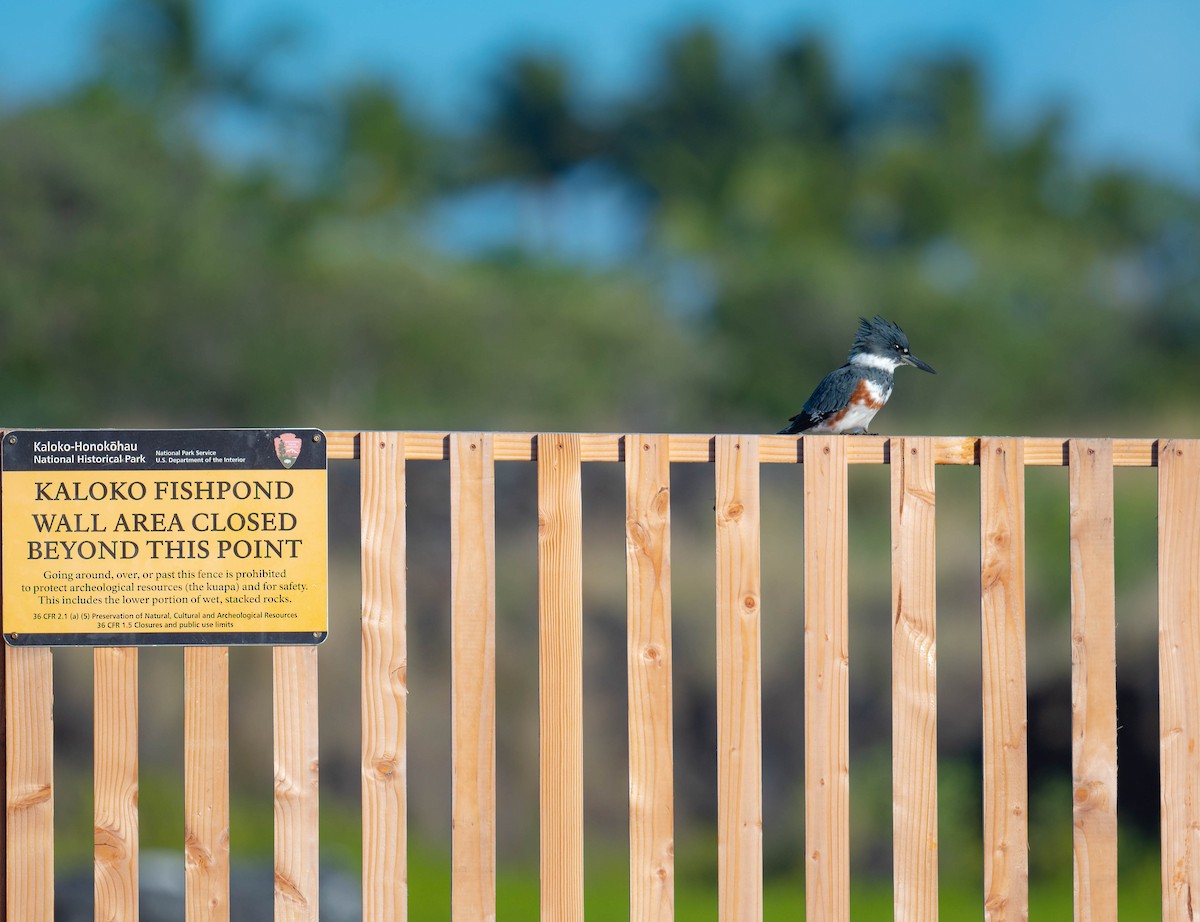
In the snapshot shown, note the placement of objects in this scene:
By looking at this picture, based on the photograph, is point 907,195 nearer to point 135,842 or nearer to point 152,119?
point 152,119

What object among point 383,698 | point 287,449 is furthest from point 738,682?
point 287,449

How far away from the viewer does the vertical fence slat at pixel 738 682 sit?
3369mm

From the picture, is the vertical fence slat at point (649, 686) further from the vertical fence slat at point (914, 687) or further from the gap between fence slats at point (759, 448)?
the vertical fence slat at point (914, 687)

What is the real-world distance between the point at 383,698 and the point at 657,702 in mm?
675

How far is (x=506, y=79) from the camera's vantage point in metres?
40.7

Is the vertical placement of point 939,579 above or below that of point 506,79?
below

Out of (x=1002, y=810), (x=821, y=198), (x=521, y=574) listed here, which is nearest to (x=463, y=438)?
(x=1002, y=810)

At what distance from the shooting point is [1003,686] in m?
3.48

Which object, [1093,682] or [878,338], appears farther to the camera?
[878,338]

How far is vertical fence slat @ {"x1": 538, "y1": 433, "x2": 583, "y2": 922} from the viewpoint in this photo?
3.33 metres

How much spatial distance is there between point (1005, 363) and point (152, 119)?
16.9 metres

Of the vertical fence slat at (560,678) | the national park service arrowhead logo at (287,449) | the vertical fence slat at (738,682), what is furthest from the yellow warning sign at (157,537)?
the vertical fence slat at (738,682)

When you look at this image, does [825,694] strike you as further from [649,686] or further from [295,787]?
[295,787]

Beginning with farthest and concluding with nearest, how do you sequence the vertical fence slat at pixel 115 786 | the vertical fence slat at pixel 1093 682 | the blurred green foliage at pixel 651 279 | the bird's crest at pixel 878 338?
the blurred green foliage at pixel 651 279 → the bird's crest at pixel 878 338 → the vertical fence slat at pixel 1093 682 → the vertical fence slat at pixel 115 786
